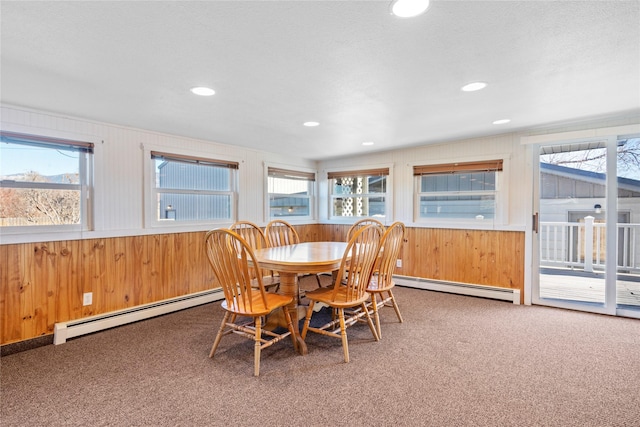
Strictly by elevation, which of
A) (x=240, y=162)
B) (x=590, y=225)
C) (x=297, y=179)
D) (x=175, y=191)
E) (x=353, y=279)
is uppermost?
(x=240, y=162)

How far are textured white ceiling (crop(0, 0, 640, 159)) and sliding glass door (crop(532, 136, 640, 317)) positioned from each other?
0.60 m

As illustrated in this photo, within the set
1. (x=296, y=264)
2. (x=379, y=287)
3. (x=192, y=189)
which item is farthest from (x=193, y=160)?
(x=379, y=287)

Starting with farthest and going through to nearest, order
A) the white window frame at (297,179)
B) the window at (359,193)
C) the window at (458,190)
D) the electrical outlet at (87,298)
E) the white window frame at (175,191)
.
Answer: the window at (359,193), the white window frame at (297,179), the window at (458,190), the white window frame at (175,191), the electrical outlet at (87,298)

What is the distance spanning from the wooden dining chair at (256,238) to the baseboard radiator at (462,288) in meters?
1.97

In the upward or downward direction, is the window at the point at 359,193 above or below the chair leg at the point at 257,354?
above

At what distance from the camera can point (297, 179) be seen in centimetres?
550

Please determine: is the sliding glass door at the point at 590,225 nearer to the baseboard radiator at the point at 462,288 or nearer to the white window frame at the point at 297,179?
the baseboard radiator at the point at 462,288

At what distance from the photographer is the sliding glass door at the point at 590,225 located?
3299 millimetres

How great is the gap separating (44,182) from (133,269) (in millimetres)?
1120

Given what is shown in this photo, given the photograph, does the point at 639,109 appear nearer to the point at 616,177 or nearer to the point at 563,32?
the point at 616,177

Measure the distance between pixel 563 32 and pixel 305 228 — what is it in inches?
172

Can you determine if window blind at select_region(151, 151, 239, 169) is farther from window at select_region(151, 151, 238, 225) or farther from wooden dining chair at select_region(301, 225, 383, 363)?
wooden dining chair at select_region(301, 225, 383, 363)

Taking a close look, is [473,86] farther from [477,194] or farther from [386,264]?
[477,194]

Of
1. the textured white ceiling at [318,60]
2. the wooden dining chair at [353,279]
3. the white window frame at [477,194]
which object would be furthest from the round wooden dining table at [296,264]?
the white window frame at [477,194]
